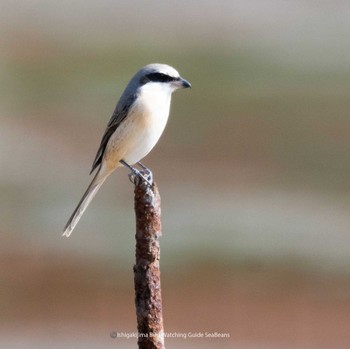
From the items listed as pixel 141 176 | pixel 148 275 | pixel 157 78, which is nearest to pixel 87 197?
pixel 157 78

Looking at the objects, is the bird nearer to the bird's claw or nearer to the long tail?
the long tail

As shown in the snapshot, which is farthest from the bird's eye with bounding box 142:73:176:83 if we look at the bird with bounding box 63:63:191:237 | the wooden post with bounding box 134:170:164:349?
the wooden post with bounding box 134:170:164:349

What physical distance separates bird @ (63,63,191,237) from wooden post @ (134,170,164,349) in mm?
1989

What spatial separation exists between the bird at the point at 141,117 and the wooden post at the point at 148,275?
6.53ft

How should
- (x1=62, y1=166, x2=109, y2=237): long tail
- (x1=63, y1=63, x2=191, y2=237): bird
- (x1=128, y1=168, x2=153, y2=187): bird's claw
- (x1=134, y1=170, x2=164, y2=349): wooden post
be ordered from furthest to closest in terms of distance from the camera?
(x1=63, y1=63, x2=191, y2=237): bird → (x1=62, y1=166, x2=109, y2=237): long tail → (x1=128, y1=168, x2=153, y2=187): bird's claw → (x1=134, y1=170, x2=164, y2=349): wooden post

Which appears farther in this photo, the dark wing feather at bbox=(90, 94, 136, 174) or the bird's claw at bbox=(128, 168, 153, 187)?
the dark wing feather at bbox=(90, 94, 136, 174)

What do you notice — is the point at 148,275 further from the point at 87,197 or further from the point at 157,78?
the point at 157,78

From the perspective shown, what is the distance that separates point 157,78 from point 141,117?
185mm

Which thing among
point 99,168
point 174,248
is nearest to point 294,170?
point 174,248

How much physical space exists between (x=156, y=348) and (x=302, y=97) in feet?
39.6

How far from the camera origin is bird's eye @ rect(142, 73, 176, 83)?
3.89 m

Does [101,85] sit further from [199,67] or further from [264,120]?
[264,120]

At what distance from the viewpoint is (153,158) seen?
11055 mm

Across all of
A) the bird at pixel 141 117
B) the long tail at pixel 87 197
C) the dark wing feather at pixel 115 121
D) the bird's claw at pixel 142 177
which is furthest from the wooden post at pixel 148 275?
the dark wing feather at pixel 115 121
